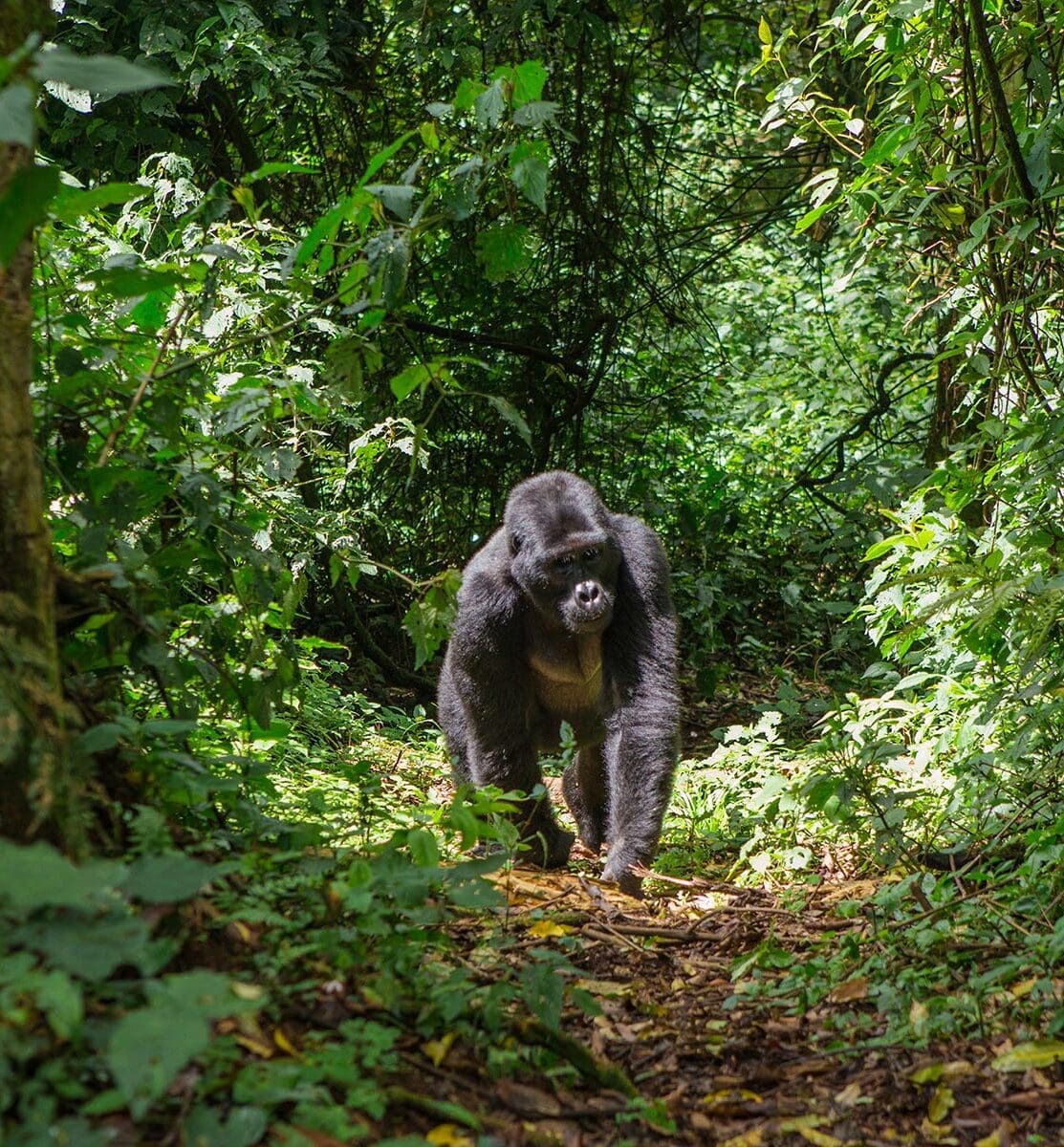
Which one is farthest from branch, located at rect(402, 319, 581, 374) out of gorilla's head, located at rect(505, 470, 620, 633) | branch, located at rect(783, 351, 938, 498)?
gorilla's head, located at rect(505, 470, 620, 633)

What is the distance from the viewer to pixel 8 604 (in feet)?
6.97

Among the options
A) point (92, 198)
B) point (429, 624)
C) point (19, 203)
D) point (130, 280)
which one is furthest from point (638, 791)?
point (19, 203)

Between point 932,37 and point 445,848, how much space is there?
11.1 feet

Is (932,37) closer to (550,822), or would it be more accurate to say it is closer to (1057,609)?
(1057,609)

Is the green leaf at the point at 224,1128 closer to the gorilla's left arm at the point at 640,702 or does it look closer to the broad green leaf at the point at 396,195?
the broad green leaf at the point at 396,195

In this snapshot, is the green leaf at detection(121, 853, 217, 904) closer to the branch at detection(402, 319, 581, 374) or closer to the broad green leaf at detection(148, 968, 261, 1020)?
the broad green leaf at detection(148, 968, 261, 1020)

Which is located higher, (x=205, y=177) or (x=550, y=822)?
(x=205, y=177)

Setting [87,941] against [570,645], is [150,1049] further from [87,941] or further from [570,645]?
[570,645]

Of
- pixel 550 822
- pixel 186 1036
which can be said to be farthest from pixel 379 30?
pixel 186 1036

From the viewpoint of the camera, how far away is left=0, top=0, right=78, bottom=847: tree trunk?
6.59ft

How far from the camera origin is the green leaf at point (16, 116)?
5.26 ft

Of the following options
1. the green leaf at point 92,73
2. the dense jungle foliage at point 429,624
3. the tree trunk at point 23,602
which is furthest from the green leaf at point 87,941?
the green leaf at point 92,73

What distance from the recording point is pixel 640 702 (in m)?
5.17

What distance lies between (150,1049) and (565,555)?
359cm
